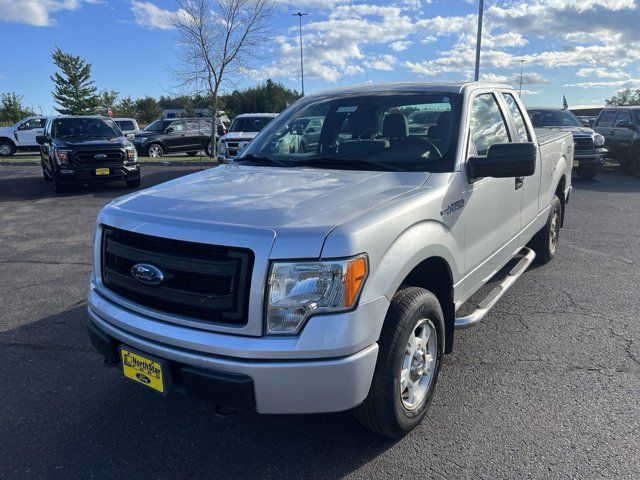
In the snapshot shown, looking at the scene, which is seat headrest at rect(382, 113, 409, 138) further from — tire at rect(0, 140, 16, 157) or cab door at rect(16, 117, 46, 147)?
tire at rect(0, 140, 16, 157)

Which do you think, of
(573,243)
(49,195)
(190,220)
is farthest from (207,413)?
(49,195)

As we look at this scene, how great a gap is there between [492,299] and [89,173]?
34.0 ft

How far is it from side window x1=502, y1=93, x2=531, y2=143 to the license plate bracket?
3.54 metres

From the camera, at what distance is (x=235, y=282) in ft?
7.50

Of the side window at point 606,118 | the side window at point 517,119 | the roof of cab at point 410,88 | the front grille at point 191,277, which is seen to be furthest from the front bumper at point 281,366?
the side window at point 606,118

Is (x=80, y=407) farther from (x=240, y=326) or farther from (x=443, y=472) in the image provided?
(x=443, y=472)

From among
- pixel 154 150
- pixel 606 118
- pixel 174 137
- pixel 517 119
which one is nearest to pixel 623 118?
pixel 606 118

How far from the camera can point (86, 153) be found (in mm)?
11570

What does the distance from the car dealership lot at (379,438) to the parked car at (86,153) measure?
716 centimetres

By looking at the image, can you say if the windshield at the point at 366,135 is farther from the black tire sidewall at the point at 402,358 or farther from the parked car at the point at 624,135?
the parked car at the point at 624,135

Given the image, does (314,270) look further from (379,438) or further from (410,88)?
(410,88)

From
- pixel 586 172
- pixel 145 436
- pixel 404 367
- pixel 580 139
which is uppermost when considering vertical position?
pixel 580 139

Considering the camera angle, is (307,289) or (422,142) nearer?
(307,289)

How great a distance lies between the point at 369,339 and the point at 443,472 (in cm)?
85
